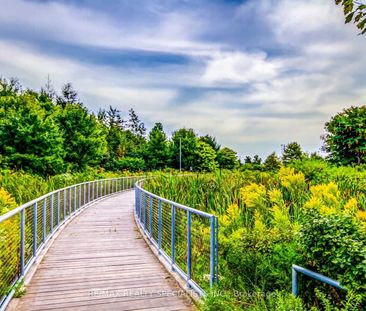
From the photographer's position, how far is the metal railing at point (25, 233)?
439 cm

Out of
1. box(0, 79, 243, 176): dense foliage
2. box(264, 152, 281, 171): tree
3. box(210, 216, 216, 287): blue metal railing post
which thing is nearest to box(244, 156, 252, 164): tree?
box(0, 79, 243, 176): dense foliage

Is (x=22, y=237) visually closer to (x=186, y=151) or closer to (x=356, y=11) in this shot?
(x=356, y=11)

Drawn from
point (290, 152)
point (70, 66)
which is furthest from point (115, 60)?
point (290, 152)

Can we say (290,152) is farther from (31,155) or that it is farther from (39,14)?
(39,14)

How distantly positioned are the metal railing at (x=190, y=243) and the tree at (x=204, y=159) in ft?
137

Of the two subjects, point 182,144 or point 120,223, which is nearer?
point 120,223

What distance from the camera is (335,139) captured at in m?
17.6

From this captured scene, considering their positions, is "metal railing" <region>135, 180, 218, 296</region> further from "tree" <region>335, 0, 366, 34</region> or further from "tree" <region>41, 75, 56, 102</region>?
"tree" <region>41, 75, 56, 102</region>

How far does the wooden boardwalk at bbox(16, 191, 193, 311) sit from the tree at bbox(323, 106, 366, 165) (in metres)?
12.7

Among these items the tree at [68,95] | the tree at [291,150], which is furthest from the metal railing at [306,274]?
the tree at [68,95]

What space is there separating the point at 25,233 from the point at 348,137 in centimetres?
1595

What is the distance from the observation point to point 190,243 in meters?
4.95

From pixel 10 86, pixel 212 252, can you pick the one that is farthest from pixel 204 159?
pixel 212 252

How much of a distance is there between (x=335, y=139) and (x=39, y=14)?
14869mm
